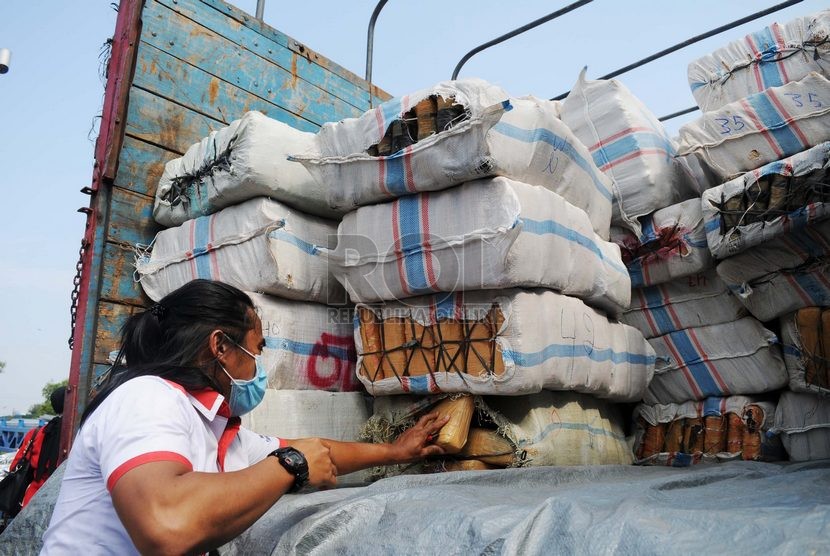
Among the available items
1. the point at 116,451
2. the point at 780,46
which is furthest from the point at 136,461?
the point at 780,46

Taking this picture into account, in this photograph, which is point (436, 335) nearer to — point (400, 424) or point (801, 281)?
point (400, 424)

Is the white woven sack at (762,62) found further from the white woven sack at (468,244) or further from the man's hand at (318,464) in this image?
the man's hand at (318,464)

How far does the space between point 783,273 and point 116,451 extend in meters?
2.29

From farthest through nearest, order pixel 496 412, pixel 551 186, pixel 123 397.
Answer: pixel 551 186
pixel 496 412
pixel 123 397

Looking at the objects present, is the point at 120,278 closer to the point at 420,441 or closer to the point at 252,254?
the point at 252,254

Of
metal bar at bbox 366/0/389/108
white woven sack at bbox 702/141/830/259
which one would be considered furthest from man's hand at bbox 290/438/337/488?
metal bar at bbox 366/0/389/108

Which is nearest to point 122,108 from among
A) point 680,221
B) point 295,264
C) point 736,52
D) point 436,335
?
point 295,264

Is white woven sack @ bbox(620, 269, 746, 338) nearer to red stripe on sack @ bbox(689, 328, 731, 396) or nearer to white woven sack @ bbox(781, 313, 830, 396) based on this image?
red stripe on sack @ bbox(689, 328, 731, 396)

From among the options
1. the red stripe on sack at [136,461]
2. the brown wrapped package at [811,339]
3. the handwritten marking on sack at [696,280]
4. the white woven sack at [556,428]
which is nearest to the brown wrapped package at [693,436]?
the white woven sack at [556,428]

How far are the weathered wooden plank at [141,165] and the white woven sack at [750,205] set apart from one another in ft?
7.32

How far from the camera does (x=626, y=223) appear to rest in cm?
279

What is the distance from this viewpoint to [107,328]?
8.29 feet

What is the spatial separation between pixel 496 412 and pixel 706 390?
3.68 feet

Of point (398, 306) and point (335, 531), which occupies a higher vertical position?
point (398, 306)
